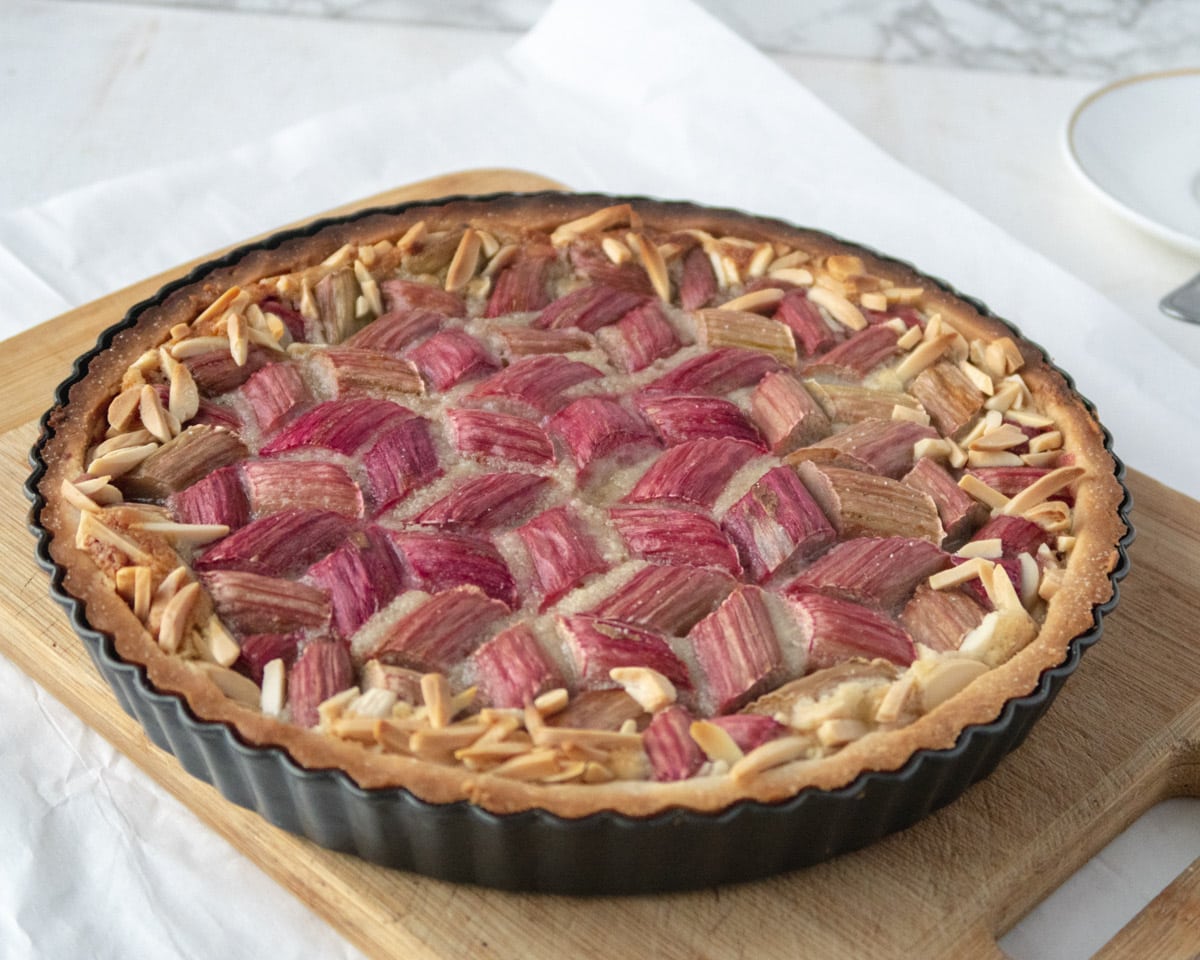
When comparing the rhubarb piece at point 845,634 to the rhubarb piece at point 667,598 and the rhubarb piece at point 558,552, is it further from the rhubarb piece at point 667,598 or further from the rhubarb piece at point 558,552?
the rhubarb piece at point 558,552

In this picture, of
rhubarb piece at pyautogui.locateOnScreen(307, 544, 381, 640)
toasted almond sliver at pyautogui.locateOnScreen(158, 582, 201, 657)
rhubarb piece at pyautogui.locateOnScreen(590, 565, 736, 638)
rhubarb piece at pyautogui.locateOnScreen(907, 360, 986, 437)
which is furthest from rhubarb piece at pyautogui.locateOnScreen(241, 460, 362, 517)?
rhubarb piece at pyautogui.locateOnScreen(907, 360, 986, 437)

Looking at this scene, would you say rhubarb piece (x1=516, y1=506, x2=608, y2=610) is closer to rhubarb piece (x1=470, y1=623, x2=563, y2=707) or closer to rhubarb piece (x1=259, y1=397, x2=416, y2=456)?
rhubarb piece (x1=470, y1=623, x2=563, y2=707)

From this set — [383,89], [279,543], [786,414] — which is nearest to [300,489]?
[279,543]

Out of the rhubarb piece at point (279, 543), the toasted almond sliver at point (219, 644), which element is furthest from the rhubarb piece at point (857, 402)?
the toasted almond sliver at point (219, 644)

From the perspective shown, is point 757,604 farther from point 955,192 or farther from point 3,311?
point 955,192

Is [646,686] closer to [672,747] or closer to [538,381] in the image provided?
[672,747]

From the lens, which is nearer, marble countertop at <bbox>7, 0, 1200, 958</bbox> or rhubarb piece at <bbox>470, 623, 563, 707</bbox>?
rhubarb piece at <bbox>470, 623, 563, 707</bbox>
